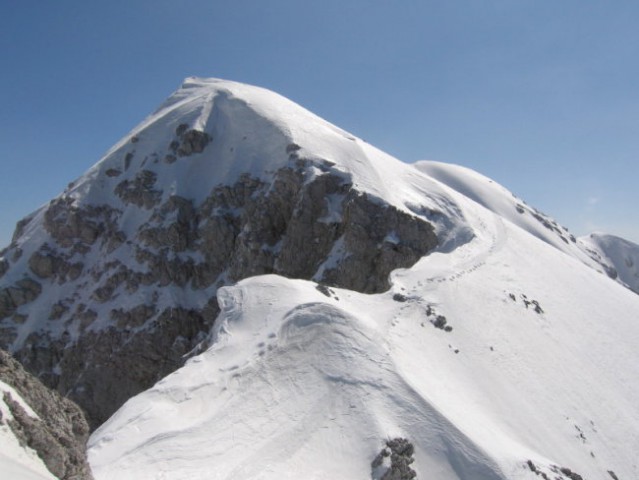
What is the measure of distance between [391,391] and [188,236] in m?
33.3

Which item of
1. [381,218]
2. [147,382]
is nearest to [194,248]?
[147,382]

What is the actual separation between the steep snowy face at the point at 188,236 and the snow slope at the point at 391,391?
8.89 m

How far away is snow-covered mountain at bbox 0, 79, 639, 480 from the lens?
544 inches

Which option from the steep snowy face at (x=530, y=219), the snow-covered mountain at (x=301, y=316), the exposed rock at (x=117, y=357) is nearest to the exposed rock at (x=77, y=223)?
the snow-covered mountain at (x=301, y=316)

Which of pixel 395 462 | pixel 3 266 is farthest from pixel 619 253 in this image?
pixel 3 266

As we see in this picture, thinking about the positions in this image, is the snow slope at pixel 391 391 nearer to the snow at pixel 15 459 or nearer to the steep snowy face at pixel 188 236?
the snow at pixel 15 459

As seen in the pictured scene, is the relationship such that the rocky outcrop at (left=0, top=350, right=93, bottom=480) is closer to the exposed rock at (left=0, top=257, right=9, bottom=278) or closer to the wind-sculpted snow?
the wind-sculpted snow

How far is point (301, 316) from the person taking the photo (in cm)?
1812

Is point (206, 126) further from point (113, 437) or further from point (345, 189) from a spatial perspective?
point (113, 437)

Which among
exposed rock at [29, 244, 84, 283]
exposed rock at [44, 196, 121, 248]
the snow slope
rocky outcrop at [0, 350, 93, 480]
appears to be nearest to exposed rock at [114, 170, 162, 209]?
exposed rock at [44, 196, 121, 248]

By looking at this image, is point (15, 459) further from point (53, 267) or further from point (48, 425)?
point (53, 267)

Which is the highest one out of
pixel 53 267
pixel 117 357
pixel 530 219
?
pixel 530 219

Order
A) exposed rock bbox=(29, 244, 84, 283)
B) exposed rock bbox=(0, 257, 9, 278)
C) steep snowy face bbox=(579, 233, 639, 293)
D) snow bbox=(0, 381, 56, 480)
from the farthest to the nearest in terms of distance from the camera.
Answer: steep snowy face bbox=(579, 233, 639, 293) < exposed rock bbox=(0, 257, 9, 278) < exposed rock bbox=(29, 244, 84, 283) < snow bbox=(0, 381, 56, 480)

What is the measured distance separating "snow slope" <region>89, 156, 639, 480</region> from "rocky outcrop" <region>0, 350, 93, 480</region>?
2.55 m
